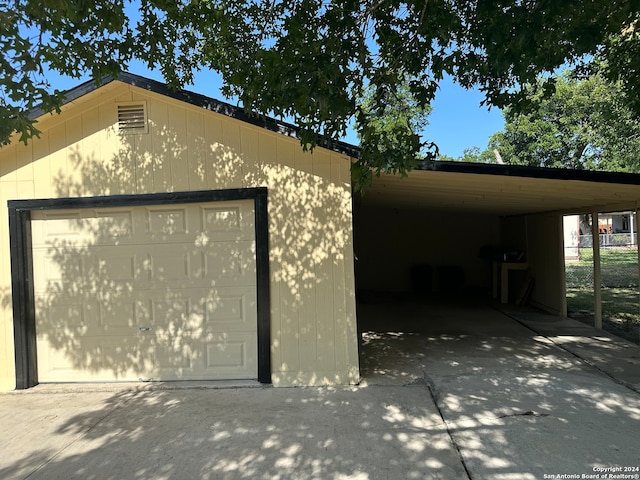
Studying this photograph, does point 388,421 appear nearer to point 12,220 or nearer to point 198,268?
point 198,268

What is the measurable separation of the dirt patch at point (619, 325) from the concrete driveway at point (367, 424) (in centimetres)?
118

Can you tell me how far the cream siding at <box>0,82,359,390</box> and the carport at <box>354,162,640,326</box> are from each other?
108 centimetres

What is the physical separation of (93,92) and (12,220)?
6.06 feet

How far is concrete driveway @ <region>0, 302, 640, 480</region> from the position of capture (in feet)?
10.6

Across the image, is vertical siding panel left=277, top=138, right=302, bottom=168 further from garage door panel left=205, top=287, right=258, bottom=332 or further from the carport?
garage door panel left=205, top=287, right=258, bottom=332

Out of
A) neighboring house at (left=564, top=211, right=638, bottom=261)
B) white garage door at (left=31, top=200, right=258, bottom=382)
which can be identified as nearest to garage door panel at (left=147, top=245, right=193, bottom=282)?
white garage door at (left=31, top=200, right=258, bottom=382)

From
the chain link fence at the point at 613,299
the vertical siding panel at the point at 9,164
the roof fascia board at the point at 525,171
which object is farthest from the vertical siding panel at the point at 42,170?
the chain link fence at the point at 613,299

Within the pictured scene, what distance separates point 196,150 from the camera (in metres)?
5.11

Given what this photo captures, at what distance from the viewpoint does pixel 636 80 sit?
591 cm

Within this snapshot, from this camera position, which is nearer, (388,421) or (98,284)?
(388,421)

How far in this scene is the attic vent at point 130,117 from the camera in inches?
204

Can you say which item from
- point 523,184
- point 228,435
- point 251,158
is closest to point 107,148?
point 251,158

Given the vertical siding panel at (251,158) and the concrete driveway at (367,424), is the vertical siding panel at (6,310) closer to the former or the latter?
the concrete driveway at (367,424)

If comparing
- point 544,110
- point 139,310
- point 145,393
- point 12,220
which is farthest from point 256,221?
point 544,110
